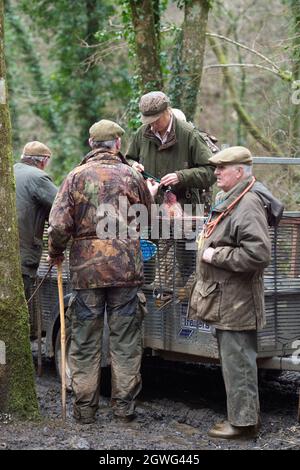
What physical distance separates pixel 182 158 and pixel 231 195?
1711 mm

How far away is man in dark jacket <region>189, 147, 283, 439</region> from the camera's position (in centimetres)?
601

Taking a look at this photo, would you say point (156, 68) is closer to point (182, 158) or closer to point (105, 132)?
point (182, 158)

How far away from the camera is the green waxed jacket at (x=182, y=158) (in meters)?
7.62

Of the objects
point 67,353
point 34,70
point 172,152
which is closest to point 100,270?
point 67,353

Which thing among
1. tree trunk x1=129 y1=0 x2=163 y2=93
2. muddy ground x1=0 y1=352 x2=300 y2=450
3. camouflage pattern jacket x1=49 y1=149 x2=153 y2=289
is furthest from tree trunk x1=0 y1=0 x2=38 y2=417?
tree trunk x1=129 y1=0 x2=163 y2=93

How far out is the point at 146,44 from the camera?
11969 millimetres

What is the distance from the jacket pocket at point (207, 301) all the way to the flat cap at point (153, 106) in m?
1.93

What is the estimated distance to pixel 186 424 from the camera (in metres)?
Answer: 7.01

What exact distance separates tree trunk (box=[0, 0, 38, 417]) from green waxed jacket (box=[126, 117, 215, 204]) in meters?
1.74

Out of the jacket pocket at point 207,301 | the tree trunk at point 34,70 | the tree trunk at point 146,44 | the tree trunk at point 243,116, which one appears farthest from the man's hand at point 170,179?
the tree trunk at point 34,70

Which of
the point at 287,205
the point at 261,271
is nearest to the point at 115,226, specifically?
the point at 261,271

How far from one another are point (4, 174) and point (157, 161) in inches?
74.1

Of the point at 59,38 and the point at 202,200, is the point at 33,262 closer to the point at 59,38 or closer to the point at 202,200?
the point at 202,200

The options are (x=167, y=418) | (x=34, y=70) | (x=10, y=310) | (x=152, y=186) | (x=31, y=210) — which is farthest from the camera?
(x=34, y=70)
